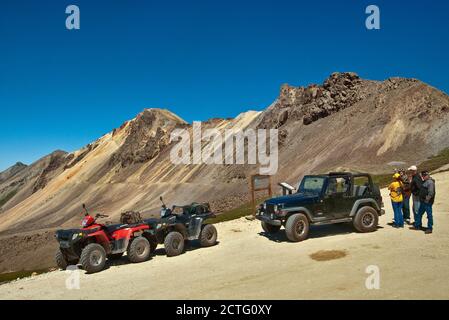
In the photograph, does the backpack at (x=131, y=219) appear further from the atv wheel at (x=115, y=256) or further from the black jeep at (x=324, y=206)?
the black jeep at (x=324, y=206)

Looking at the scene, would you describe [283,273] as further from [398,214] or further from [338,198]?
[398,214]

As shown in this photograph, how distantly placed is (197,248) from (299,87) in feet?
204

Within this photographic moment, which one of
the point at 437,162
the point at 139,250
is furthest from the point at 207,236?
the point at 437,162

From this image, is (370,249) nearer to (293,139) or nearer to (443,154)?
(443,154)

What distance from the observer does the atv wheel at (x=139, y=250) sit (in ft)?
46.3

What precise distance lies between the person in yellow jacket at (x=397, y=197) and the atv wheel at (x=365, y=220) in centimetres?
86

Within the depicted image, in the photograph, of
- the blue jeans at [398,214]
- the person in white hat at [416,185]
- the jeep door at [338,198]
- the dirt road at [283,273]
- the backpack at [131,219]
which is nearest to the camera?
the dirt road at [283,273]

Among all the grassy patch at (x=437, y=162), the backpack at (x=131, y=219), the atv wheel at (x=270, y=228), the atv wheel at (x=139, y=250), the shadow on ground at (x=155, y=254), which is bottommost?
the shadow on ground at (x=155, y=254)

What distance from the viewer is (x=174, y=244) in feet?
48.9

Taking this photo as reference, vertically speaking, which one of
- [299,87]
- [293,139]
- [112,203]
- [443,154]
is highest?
[299,87]

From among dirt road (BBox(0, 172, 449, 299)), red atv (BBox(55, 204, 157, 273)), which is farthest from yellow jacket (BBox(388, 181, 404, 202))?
red atv (BBox(55, 204, 157, 273))

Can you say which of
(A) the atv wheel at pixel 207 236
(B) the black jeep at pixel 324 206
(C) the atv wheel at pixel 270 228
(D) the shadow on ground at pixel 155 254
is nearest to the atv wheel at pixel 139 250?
(D) the shadow on ground at pixel 155 254

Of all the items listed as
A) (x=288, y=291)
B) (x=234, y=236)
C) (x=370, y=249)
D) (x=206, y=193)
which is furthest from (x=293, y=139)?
(x=288, y=291)
